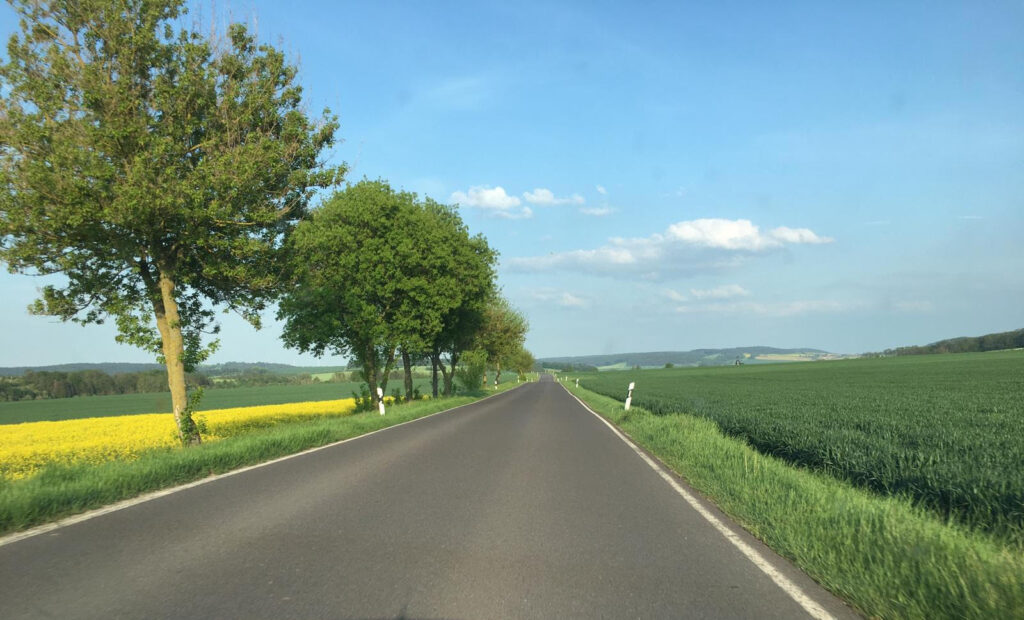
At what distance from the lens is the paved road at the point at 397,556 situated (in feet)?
12.2

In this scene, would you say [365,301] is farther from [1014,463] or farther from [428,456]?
[1014,463]

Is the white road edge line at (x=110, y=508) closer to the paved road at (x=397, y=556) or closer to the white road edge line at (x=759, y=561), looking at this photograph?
the paved road at (x=397, y=556)

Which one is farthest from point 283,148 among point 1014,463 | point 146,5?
point 1014,463

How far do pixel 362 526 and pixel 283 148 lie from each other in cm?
1065

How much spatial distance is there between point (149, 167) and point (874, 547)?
1278 cm

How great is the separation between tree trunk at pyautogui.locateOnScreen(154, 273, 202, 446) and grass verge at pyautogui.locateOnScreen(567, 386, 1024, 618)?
11225 mm

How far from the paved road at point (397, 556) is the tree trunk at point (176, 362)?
635cm

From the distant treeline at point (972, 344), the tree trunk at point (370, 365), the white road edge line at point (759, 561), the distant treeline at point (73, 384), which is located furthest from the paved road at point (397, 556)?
the distant treeline at point (972, 344)

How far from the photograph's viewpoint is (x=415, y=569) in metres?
4.40

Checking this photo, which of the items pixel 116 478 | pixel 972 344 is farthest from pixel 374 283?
pixel 972 344

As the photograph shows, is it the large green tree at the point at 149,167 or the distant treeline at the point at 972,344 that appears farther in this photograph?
the distant treeline at the point at 972,344

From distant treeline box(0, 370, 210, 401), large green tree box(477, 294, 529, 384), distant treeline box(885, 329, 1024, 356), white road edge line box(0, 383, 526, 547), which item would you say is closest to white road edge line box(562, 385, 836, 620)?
white road edge line box(0, 383, 526, 547)

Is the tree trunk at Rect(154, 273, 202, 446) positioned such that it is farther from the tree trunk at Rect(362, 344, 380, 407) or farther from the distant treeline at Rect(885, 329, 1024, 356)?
the distant treeline at Rect(885, 329, 1024, 356)

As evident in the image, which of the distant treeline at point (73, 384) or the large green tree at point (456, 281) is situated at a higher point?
the large green tree at point (456, 281)
